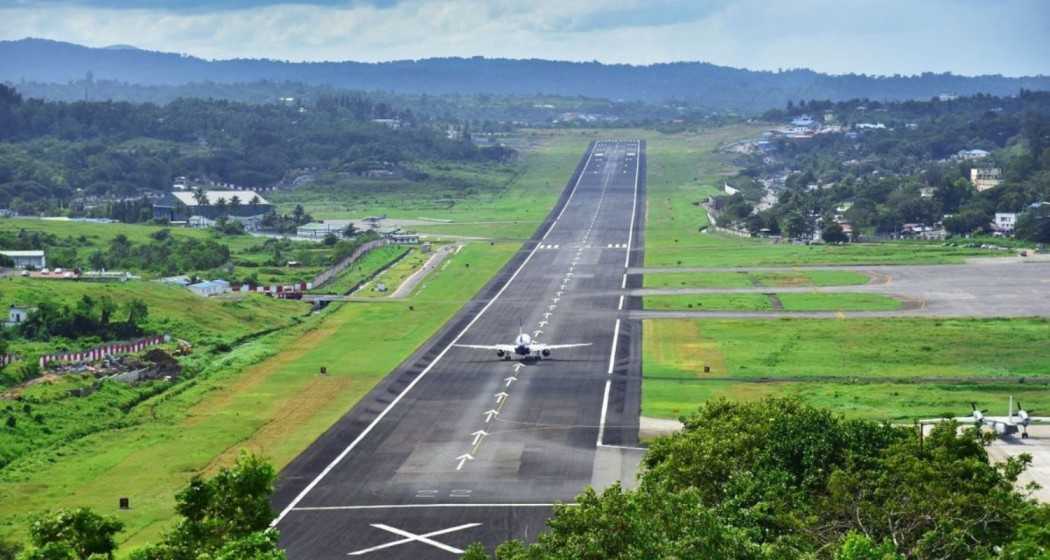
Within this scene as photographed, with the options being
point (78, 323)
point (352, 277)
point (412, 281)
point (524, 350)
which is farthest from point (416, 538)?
point (352, 277)

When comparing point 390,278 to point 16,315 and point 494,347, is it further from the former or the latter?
point 16,315

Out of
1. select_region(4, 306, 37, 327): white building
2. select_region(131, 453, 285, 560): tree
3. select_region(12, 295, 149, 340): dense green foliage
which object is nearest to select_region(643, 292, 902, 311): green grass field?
select_region(12, 295, 149, 340): dense green foliage

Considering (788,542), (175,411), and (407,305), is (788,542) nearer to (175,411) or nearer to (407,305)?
(175,411)

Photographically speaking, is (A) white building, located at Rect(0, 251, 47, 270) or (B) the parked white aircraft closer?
(B) the parked white aircraft

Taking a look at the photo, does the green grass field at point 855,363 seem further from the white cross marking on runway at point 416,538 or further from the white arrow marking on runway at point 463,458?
the white cross marking on runway at point 416,538

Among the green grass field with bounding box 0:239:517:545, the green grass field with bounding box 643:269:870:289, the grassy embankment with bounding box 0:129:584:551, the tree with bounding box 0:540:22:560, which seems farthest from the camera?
the green grass field with bounding box 643:269:870:289

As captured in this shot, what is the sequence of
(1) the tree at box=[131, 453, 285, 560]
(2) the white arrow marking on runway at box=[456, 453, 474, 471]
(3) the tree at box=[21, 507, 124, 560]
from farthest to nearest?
(2) the white arrow marking on runway at box=[456, 453, 474, 471] → (1) the tree at box=[131, 453, 285, 560] → (3) the tree at box=[21, 507, 124, 560]

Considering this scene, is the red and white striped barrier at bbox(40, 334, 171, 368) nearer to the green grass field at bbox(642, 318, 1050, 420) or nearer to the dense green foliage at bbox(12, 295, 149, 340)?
the dense green foliage at bbox(12, 295, 149, 340)

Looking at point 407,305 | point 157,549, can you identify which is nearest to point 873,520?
point 157,549

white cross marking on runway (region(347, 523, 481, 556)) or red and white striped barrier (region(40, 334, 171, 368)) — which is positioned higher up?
red and white striped barrier (region(40, 334, 171, 368))
